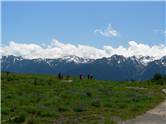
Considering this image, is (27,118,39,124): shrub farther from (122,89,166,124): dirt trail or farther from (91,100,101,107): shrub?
(91,100,101,107): shrub

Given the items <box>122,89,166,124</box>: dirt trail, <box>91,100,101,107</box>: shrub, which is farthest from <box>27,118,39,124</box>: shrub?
<box>91,100,101,107</box>: shrub

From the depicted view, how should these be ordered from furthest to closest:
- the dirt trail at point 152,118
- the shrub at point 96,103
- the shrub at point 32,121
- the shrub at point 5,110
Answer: the shrub at point 96,103 < the shrub at point 5,110 < the dirt trail at point 152,118 < the shrub at point 32,121

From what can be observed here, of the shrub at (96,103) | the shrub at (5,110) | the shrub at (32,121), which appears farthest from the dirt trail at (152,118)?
the shrub at (5,110)

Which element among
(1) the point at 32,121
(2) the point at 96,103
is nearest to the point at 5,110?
(1) the point at 32,121

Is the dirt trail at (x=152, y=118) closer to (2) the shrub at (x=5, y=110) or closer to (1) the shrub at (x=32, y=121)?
(1) the shrub at (x=32, y=121)

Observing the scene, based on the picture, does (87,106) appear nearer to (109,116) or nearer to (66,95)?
(109,116)

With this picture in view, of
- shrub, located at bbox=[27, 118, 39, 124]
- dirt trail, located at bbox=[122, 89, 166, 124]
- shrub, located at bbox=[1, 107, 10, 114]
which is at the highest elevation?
shrub, located at bbox=[1, 107, 10, 114]

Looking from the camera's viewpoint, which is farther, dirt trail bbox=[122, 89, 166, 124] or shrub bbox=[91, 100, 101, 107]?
shrub bbox=[91, 100, 101, 107]

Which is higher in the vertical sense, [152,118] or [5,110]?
[5,110]

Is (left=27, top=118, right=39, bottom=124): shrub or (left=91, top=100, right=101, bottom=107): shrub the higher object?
(left=91, top=100, right=101, bottom=107): shrub

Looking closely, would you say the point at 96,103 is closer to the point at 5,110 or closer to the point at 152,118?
the point at 152,118

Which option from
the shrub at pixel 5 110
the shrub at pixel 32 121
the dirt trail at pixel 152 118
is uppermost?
the shrub at pixel 5 110

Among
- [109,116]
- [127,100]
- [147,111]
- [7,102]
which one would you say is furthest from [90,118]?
[127,100]

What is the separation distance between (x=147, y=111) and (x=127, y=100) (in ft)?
22.2
